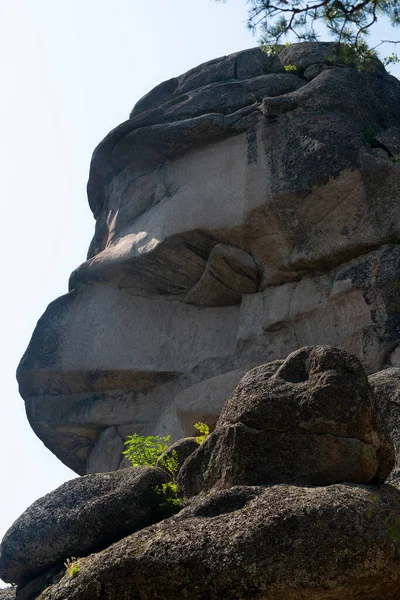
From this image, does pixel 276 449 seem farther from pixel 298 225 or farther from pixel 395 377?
pixel 298 225

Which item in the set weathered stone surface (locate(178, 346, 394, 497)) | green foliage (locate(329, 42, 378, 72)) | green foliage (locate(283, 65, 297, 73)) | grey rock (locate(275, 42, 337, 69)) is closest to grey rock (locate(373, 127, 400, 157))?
grey rock (locate(275, 42, 337, 69))

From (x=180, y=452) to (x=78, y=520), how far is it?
1.61m

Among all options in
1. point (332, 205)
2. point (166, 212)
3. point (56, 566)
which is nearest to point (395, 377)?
point (56, 566)

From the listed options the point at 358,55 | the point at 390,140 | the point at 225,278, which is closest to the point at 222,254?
the point at 225,278

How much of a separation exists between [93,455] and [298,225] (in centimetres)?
547

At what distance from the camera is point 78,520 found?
31.9ft

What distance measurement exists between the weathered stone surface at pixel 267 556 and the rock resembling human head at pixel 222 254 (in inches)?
308

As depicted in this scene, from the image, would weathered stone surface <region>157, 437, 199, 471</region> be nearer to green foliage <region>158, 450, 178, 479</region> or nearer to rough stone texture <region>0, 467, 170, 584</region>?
green foliage <region>158, 450, 178, 479</region>

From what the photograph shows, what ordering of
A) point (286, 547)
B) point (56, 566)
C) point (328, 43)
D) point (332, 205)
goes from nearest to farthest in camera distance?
1. point (286, 547)
2. point (56, 566)
3. point (332, 205)
4. point (328, 43)

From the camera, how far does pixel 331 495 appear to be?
793 centimetres

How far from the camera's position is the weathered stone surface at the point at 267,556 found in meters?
7.49

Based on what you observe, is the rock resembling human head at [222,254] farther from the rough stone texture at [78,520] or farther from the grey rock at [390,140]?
the rough stone texture at [78,520]

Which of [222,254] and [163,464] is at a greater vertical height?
[222,254]

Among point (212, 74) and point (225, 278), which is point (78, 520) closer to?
point (225, 278)
